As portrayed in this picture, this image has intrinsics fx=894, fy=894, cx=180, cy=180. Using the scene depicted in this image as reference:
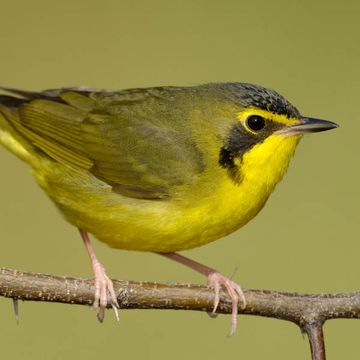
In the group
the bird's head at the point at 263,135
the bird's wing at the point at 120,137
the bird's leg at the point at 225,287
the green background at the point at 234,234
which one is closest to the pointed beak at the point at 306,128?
the bird's head at the point at 263,135

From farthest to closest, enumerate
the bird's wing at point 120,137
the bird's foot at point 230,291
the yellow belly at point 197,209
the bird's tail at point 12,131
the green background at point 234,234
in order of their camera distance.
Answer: the green background at point 234,234, the bird's tail at point 12,131, the bird's wing at point 120,137, the yellow belly at point 197,209, the bird's foot at point 230,291

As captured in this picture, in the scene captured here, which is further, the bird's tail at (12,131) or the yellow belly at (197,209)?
the bird's tail at (12,131)

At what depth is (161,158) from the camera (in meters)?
5.88

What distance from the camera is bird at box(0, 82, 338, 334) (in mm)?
5570

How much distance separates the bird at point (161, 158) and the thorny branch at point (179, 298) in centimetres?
14

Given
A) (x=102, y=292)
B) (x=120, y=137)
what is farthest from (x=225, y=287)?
(x=120, y=137)

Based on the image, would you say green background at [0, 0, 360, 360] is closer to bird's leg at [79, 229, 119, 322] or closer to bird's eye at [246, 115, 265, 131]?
bird's leg at [79, 229, 119, 322]

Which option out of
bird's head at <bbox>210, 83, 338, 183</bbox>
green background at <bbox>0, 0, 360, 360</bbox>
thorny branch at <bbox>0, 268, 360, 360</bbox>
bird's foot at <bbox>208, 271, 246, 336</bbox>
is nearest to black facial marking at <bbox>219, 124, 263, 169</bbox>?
bird's head at <bbox>210, 83, 338, 183</bbox>

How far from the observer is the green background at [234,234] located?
322 inches

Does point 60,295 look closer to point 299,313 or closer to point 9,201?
point 299,313

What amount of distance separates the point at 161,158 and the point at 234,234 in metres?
3.42

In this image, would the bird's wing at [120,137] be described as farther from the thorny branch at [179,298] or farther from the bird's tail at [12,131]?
the thorny branch at [179,298]

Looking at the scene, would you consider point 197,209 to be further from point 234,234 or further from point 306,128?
point 234,234

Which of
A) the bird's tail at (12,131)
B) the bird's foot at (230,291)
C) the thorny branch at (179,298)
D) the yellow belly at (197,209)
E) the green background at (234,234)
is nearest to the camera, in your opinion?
the thorny branch at (179,298)
